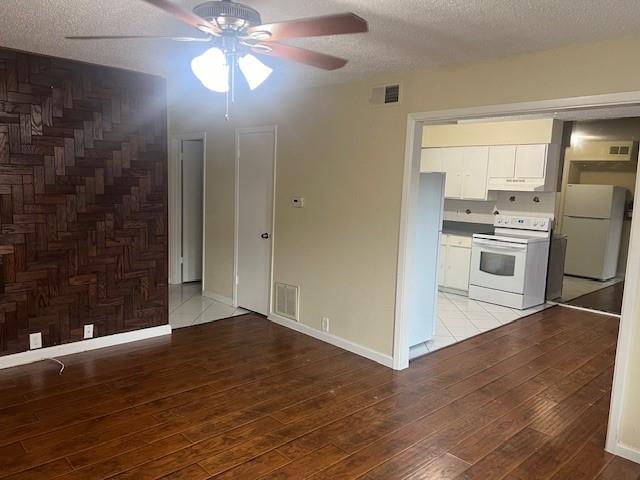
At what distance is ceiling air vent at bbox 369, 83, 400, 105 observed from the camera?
12.5ft

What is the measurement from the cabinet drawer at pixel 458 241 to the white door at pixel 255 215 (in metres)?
2.91

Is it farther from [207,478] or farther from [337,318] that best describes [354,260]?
[207,478]

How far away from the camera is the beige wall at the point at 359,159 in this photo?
3014 millimetres

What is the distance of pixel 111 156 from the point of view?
4031mm

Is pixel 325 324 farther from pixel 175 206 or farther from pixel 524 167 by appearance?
pixel 524 167

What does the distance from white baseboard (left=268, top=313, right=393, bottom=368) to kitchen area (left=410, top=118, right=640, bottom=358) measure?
0.85 meters

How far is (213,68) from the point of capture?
2199 millimetres

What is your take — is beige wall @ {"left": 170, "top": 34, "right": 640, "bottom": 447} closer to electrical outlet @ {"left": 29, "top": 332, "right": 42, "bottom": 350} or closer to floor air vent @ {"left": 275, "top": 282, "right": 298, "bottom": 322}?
floor air vent @ {"left": 275, "top": 282, "right": 298, "bottom": 322}

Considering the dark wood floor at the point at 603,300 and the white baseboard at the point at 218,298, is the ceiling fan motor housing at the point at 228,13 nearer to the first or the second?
the white baseboard at the point at 218,298

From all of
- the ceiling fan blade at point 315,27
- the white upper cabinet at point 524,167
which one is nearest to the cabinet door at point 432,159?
the white upper cabinet at point 524,167

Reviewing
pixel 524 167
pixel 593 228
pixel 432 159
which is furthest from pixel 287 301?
pixel 593 228

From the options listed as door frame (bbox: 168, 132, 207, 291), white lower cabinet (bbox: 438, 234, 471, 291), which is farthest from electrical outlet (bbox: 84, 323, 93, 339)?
white lower cabinet (bbox: 438, 234, 471, 291)

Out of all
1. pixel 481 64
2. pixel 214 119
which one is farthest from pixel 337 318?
pixel 214 119

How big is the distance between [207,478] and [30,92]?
10.1ft
